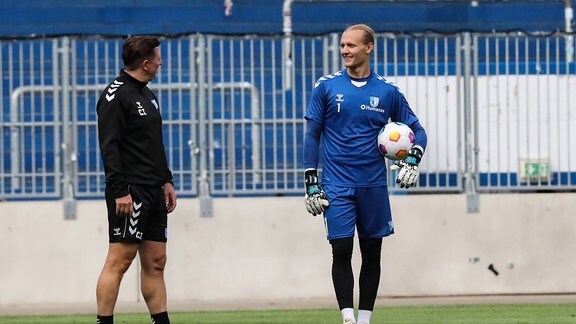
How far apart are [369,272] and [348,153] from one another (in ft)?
2.54

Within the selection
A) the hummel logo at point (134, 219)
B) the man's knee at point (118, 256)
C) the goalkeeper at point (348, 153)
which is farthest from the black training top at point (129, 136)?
the goalkeeper at point (348, 153)

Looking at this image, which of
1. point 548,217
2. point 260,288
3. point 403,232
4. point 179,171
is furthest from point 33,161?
point 548,217

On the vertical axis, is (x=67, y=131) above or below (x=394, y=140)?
above

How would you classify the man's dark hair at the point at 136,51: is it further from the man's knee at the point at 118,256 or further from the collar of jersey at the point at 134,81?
the man's knee at the point at 118,256

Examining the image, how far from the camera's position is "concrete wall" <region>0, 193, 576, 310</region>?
12.4 metres

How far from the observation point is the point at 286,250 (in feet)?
41.0

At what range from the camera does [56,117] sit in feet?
41.3

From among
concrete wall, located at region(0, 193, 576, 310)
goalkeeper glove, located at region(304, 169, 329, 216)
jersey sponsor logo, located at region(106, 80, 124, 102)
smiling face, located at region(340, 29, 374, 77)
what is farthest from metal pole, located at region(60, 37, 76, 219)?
smiling face, located at region(340, 29, 374, 77)

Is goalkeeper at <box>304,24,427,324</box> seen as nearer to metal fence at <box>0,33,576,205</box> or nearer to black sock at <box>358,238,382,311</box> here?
Answer: black sock at <box>358,238,382,311</box>

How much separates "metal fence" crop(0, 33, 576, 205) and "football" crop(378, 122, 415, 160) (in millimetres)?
4263

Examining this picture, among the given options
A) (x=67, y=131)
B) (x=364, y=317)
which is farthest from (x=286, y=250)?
(x=364, y=317)

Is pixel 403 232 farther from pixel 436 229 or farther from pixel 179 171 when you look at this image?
pixel 179 171

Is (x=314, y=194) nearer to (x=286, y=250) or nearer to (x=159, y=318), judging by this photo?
(x=159, y=318)

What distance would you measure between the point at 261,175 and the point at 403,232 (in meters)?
1.39
